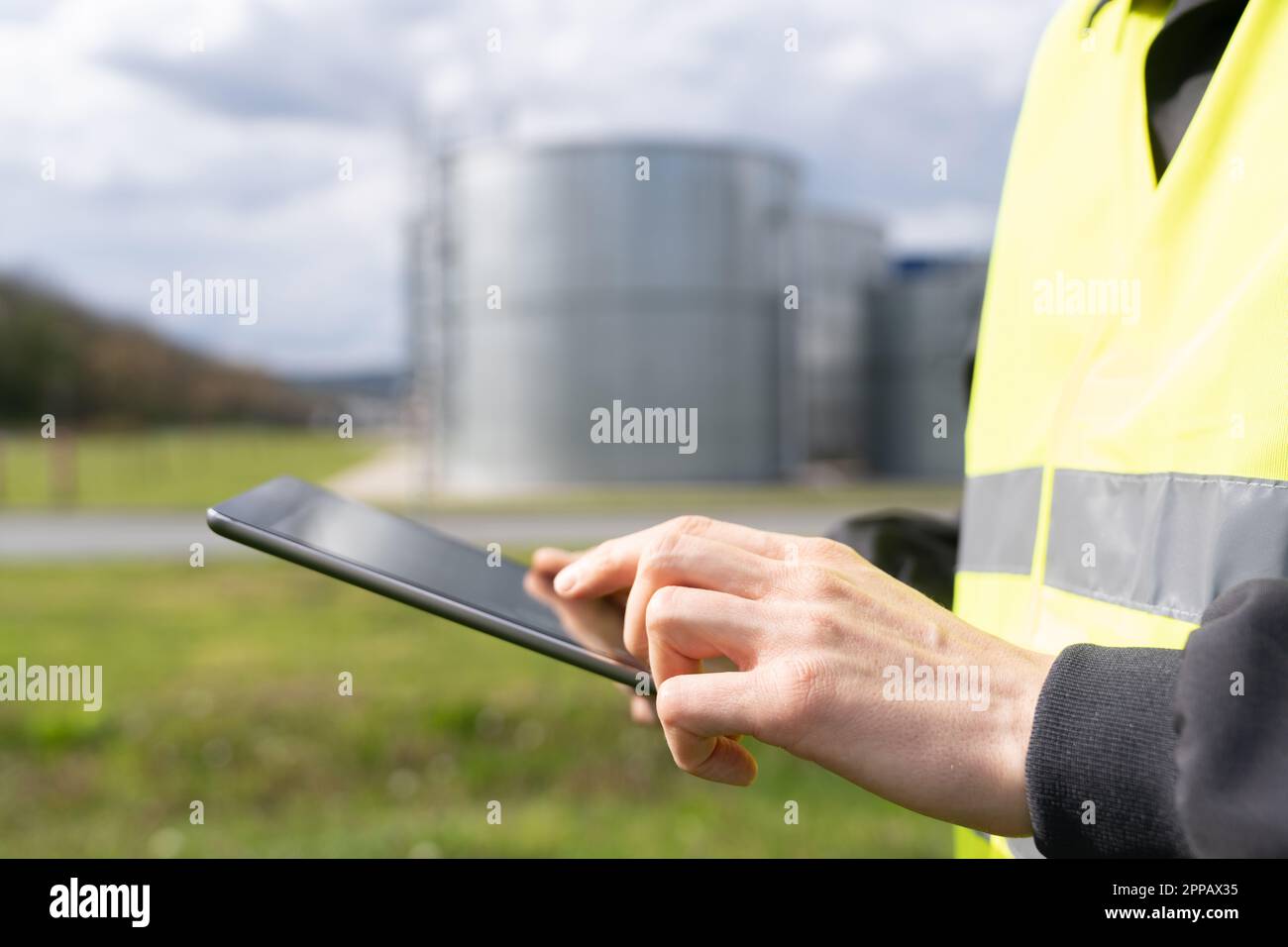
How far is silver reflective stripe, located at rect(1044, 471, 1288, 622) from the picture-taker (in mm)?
796

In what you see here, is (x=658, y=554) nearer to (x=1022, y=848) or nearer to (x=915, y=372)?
A: (x=1022, y=848)

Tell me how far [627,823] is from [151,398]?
5118 cm

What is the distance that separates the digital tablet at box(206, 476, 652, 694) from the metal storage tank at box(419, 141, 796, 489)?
16.0 m

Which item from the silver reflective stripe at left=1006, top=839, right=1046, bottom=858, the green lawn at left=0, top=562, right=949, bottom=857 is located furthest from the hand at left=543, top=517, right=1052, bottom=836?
the green lawn at left=0, top=562, right=949, bottom=857

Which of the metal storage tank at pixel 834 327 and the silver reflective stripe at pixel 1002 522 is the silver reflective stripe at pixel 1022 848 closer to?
the silver reflective stripe at pixel 1002 522

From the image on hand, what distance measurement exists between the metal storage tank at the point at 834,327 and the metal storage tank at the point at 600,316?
172 cm

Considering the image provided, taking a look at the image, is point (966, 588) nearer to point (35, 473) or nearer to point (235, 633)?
point (235, 633)

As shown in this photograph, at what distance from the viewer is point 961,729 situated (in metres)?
0.73

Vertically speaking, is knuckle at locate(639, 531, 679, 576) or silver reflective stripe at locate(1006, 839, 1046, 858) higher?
knuckle at locate(639, 531, 679, 576)

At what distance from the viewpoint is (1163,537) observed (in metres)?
0.90

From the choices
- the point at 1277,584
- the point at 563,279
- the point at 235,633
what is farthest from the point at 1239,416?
the point at 563,279

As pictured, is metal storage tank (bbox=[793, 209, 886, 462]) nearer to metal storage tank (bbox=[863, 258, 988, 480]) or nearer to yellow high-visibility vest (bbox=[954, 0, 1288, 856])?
metal storage tank (bbox=[863, 258, 988, 480])

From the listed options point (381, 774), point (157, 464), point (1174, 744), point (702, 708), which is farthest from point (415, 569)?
point (157, 464)

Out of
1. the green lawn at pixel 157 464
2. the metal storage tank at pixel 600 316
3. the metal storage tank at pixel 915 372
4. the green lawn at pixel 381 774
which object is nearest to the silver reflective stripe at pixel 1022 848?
the green lawn at pixel 381 774
